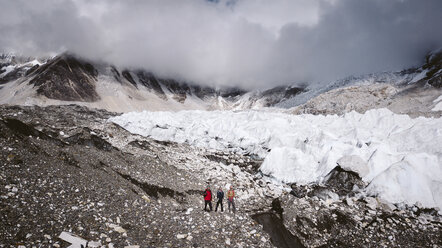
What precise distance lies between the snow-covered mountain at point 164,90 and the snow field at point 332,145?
34.8 metres

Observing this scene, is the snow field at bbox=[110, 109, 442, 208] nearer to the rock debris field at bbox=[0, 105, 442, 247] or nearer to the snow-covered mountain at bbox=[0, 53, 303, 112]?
the rock debris field at bbox=[0, 105, 442, 247]

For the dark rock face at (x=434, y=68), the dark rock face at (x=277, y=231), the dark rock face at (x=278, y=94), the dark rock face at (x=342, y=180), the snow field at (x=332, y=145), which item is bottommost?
the dark rock face at (x=277, y=231)

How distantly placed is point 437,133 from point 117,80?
471 ft

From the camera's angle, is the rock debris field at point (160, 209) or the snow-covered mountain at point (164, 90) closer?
the rock debris field at point (160, 209)

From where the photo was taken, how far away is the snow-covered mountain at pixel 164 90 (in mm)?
69500

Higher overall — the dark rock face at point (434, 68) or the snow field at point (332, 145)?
the dark rock face at point (434, 68)

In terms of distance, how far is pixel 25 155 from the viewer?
10453 mm

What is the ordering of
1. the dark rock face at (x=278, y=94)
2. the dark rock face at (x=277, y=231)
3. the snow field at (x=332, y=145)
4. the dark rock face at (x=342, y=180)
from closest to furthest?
1. the dark rock face at (x=277, y=231)
2. the snow field at (x=332, y=145)
3. the dark rock face at (x=342, y=180)
4. the dark rock face at (x=278, y=94)

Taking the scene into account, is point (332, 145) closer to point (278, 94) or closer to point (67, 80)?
point (67, 80)

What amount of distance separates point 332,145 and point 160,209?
605 inches

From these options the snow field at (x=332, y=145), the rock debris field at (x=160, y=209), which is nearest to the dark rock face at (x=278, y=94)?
the snow field at (x=332, y=145)

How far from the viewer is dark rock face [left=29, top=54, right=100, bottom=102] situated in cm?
9962

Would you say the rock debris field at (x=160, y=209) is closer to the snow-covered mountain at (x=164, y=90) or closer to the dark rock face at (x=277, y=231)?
the dark rock face at (x=277, y=231)

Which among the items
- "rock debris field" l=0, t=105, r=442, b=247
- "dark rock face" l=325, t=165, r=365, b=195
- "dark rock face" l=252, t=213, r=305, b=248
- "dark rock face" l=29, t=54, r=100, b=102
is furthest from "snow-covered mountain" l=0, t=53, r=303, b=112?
"dark rock face" l=325, t=165, r=365, b=195
